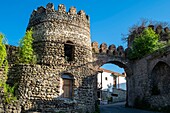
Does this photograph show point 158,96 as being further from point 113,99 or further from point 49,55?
point 113,99

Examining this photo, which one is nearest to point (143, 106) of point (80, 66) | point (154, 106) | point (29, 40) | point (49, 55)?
point (154, 106)

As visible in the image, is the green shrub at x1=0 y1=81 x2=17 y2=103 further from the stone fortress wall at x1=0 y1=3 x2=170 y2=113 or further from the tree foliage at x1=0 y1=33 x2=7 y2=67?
the tree foliage at x1=0 y1=33 x2=7 y2=67

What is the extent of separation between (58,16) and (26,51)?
3.33 meters

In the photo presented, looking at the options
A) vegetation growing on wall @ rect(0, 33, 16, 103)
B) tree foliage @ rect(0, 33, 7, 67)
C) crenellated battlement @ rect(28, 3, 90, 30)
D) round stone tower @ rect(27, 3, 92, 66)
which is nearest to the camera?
vegetation growing on wall @ rect(0, 33, 16, 103)

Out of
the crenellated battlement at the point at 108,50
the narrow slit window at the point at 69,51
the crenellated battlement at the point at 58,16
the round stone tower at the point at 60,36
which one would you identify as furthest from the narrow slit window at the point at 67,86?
the crenellated battlement at the point at 108,50

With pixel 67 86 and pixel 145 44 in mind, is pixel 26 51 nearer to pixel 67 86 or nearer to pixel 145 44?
pixel 67 86

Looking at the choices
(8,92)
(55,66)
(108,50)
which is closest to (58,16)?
(55,66)

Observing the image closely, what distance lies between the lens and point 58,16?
17719 mm

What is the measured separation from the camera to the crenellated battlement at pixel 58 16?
58.0 ft

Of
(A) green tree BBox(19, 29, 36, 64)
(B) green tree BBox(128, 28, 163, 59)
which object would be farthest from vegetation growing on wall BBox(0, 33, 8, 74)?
(B) green tree BBox(128, 28, 163, 59)

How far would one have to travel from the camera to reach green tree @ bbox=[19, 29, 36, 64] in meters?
16.2

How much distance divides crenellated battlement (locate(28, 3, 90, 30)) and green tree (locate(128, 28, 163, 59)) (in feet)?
20.2

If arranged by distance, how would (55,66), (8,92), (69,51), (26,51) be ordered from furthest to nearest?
(69,51) < (55,66) < (26,51) < (8,92)

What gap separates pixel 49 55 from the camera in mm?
16703
